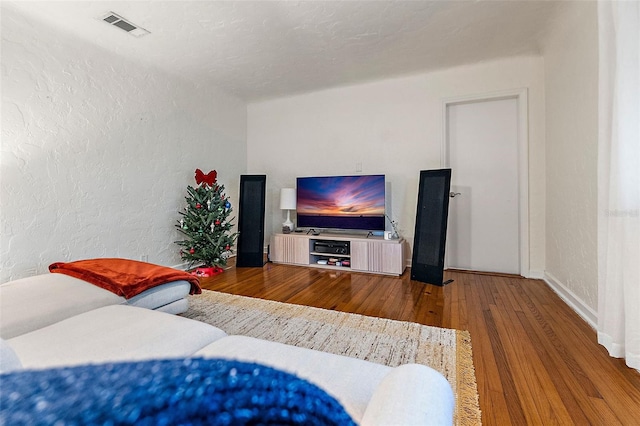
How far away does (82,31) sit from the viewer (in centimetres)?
265

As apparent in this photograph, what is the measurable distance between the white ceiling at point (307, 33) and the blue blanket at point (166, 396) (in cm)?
272

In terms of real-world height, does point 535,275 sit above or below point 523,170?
below

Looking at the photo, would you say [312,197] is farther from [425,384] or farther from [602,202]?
[425,384]

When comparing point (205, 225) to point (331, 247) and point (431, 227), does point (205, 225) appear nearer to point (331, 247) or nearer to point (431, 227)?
point (331, 247)

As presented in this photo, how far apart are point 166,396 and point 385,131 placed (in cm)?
399

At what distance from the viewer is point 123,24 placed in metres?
2.55

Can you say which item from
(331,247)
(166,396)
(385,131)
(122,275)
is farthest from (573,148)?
(122,275)

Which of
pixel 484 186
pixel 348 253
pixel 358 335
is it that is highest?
pixel 484 186

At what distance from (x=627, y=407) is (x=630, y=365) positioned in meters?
0.30

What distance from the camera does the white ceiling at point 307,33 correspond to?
2.38 m

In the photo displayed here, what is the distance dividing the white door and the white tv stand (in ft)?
2.78

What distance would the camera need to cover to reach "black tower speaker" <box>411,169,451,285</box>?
306 centimetres

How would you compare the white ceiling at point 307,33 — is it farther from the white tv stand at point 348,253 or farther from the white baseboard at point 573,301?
the white baseboard at point 573,301

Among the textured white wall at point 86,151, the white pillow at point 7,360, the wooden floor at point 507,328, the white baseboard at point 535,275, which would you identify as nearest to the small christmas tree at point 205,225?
the textured white wall at point 86,151
